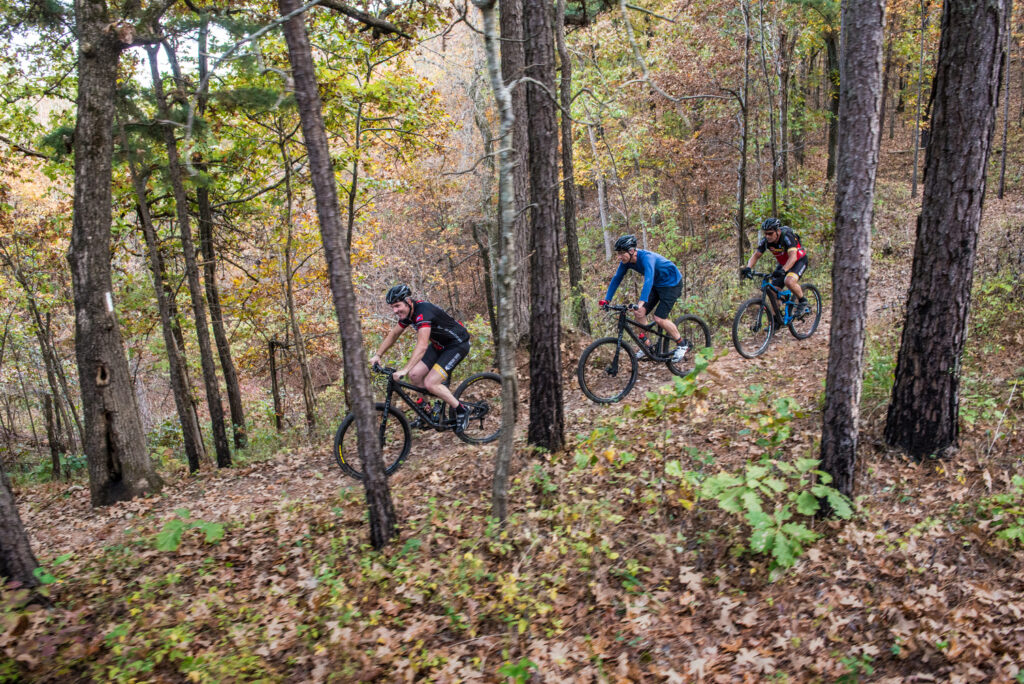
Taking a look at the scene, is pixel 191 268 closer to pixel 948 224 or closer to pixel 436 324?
pixel 436 324

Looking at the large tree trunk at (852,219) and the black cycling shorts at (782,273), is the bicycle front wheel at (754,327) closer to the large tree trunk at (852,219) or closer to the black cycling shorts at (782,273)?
the black cycling shorts at (782,273)

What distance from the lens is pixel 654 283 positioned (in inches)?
344

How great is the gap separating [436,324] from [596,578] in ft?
13.1

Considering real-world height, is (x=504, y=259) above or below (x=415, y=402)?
above

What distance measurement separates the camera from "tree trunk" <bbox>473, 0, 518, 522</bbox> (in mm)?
4688

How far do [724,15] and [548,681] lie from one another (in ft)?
58.5

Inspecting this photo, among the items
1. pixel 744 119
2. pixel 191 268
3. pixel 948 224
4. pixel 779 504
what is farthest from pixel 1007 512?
pixel 191 268

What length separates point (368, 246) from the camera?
15141 millimetres

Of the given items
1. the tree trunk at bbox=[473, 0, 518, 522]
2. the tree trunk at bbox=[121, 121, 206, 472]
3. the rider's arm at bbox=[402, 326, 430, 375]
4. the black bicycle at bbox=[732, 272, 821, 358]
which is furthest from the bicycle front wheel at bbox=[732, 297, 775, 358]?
the tree trunk at bbox=[121, 121, 206, 472]

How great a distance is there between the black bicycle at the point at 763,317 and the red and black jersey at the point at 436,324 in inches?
184

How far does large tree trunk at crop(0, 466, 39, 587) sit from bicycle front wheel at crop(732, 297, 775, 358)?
9.22 meters

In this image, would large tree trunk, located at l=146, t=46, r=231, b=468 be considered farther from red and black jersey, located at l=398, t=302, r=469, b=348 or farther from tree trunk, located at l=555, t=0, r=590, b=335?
tree trunk, located at l=555, t=0, r=590, b=335

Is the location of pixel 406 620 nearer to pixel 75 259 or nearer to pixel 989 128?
pixel 989 128

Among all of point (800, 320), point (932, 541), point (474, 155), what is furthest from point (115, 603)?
point (474, 155)
